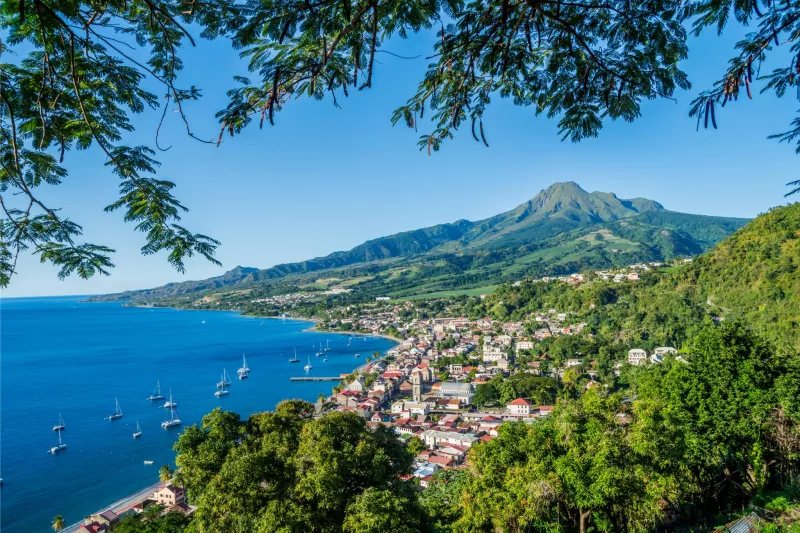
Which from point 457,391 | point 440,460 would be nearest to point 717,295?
point 457,391

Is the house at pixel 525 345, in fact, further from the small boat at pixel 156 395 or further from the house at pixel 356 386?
the small boat at pixel 156 395

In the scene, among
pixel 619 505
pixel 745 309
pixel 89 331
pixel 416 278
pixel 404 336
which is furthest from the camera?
pixel 416 278

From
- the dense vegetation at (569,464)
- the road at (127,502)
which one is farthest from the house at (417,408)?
the dense vegetation at (569,464)

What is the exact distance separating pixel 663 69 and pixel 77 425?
104ft

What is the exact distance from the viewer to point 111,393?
99.5 feet

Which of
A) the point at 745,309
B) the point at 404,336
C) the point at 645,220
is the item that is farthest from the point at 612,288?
the point at 645,220

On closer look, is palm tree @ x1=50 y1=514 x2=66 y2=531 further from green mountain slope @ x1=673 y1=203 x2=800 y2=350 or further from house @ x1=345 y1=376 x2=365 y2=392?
green mountain slope @ x1=673 y1=203 x2=800 y2=350

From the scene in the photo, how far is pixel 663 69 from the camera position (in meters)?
1.98

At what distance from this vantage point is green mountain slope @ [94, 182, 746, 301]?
9376 cm

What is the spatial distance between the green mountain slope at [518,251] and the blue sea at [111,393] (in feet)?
148

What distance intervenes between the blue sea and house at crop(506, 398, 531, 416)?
563 inches

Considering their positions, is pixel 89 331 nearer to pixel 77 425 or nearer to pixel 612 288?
pixel 77 425

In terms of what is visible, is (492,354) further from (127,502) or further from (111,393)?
(111,393)

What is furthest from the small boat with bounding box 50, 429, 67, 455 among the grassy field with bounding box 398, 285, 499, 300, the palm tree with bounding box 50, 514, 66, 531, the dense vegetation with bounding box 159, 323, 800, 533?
the grassy field with bounding box 398, 285, 499, 300
